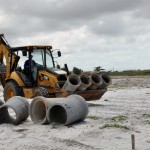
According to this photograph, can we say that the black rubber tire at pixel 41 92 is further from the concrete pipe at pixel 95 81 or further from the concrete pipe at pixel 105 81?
the concrete pipe at pixel 105 81

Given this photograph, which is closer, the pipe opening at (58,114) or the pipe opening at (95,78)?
the pipe opening at (58,114)

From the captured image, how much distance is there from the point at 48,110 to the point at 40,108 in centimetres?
107

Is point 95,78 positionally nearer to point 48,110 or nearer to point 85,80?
point 85,80

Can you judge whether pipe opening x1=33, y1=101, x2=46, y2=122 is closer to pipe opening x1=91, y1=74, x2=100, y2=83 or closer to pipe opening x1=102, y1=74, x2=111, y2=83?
pipe opening x1=91, y1=74, x2=100, y2=83

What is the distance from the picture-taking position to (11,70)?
61.0 ft

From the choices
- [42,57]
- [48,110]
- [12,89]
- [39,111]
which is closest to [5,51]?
[12,89]

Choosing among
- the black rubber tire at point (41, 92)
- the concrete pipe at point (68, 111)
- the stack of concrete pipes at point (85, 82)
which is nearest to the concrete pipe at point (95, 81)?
the stack of concrete pipes at point (85, 82)

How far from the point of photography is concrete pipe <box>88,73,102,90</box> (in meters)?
16.6

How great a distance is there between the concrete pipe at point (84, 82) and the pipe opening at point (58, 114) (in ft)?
12.1

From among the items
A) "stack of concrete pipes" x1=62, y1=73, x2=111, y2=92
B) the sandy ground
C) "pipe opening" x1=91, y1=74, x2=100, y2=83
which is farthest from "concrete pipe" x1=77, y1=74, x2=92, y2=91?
the sandy ground

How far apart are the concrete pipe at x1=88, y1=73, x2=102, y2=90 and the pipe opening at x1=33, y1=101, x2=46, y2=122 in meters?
4.08

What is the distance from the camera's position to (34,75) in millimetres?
17562

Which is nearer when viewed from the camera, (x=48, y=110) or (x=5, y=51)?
(x=48, y=110)

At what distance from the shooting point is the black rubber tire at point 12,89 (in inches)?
705
